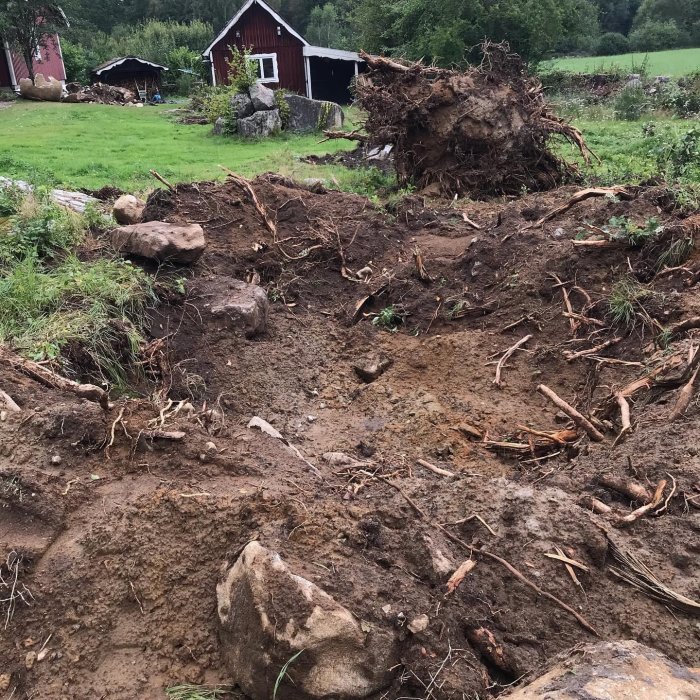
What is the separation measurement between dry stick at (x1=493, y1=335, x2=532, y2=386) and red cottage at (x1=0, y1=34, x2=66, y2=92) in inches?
1206

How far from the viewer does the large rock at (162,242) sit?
5137mm

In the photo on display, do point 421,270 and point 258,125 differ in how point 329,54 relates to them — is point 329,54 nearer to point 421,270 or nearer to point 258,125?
point 258,125

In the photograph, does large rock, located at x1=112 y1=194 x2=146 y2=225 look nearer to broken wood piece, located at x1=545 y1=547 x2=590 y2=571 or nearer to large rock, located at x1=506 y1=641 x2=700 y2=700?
broken wood piece, located at x1=545 y1=547 x2=590 y2=571

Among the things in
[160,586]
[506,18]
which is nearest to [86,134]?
[506,18]

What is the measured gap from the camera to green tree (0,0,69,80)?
25353mm

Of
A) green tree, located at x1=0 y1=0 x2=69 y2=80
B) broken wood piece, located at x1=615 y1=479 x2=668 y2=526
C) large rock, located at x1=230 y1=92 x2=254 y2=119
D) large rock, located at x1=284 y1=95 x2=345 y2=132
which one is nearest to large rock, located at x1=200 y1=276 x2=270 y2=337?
broken wood piece, located at x1=615 y1=479 x2=668 y2=526

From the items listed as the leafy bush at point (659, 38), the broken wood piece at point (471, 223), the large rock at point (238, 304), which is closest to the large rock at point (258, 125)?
the broken wood piece at point (471, 223)

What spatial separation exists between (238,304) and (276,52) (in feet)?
88.4

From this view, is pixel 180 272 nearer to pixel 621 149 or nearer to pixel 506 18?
pixel 621 149

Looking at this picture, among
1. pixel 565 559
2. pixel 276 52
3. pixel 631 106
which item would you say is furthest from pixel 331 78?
pixel 565 559

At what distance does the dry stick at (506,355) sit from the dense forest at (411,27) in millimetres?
8138

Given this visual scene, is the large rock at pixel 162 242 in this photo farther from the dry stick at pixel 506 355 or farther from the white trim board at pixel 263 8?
the white trim board at pixel 263 8

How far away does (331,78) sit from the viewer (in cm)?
2888

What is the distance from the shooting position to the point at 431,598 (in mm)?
2061
